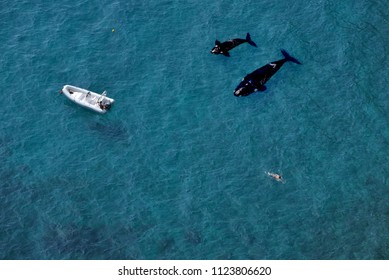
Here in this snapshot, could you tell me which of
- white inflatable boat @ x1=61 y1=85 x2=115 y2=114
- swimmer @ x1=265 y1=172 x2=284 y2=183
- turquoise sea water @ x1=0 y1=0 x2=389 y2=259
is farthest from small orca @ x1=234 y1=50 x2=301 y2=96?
white inflatable boat @ x1=61 y1=85 x2=115 y2=114

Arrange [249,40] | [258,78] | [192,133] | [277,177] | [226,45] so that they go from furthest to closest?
[249,40] < [226,45] < [258,78] < [192,133] < [277,177]

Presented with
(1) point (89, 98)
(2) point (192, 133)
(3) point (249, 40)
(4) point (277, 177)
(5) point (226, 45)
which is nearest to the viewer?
(4) point (277, 177)

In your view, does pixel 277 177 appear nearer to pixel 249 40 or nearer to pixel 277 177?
pixel 277 177

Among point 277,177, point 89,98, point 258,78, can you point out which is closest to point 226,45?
point 258,78

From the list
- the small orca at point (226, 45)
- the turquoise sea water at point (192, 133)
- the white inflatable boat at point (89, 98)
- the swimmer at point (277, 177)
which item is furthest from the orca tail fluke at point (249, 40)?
the white inflatable boat at point (89, 98)

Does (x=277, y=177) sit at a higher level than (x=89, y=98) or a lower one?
lower

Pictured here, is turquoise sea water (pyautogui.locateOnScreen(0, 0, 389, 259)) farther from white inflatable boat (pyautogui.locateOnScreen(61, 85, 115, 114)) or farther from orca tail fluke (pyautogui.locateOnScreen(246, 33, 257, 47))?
white inflatable boat (pyautogui.locateOnScreen(61, 85, 115, 114))
